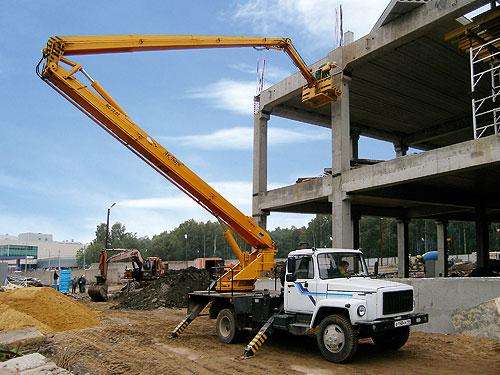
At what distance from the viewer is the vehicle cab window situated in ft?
37.9

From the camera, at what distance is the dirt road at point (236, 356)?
10.2m

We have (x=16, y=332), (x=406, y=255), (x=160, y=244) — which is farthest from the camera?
(x=160, y=244)

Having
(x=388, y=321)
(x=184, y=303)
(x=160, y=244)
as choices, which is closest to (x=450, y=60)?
(x=388, y=321)

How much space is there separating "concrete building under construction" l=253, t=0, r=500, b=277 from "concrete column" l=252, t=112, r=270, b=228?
0.05 meters

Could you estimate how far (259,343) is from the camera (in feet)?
38.2

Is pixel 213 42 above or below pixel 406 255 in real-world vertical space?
above

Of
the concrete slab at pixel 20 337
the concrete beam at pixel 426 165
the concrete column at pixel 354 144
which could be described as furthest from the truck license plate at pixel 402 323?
the concrete column at pixel 354 144

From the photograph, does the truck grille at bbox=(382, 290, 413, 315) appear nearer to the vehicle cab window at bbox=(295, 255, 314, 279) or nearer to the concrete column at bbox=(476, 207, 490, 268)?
the vehicle cab window at bbox=(295, 255, 314, 279)

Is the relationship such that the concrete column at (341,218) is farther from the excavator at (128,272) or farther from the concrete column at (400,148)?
the excavator at (128,272)

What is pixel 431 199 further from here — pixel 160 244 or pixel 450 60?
pixel 160 244

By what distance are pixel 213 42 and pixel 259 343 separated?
38.2 ft

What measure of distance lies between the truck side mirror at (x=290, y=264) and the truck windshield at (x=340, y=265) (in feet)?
2.39

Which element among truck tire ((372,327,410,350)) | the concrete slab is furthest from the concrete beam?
the concrete slab

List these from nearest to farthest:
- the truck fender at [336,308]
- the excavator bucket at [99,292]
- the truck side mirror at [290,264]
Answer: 1. the truck fender at [336,308]
2. the truck side mirror at [290,264]
3. the excavator bucket at [99,292]
